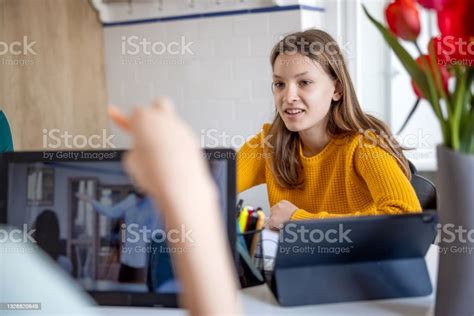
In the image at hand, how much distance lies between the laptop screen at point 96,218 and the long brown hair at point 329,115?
2.75 ft

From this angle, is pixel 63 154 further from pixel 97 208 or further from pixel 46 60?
pixel 46 60

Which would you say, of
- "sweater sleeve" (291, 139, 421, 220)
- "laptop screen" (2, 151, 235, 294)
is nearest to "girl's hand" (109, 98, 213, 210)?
"laptop screen" (2, 151, 235, 294)

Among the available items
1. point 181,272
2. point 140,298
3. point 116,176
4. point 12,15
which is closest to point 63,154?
point 116,176

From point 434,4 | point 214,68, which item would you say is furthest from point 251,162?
point 434,4

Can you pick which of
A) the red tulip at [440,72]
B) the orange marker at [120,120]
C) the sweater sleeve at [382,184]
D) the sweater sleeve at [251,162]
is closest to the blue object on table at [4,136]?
the sweater sleeve at [251,162]

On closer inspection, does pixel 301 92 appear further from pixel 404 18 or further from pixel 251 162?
pixel 404 18

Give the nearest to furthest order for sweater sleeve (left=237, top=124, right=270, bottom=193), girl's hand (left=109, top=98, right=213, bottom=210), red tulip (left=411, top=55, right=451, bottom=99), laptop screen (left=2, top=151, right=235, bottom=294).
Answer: girl's hand (left=109, top=98, right=213, bottom=210) → red tulip (left=411, top=55, right=451, bottom=99) → laptop screen (left=2, top=151, right=235, bottom=294) → sweater sleeve (left=237, top=124, right=270, bottom=193)

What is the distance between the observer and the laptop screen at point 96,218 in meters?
0.92

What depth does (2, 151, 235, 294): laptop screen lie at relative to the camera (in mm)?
922

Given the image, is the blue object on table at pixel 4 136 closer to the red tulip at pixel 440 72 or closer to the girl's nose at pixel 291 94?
the girl's nose at pixel 291 94

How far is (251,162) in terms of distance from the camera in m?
1.84

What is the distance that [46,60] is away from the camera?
2.61 m

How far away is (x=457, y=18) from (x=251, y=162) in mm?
1177

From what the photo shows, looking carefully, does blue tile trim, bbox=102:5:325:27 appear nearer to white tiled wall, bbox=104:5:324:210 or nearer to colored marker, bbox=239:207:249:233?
white tiled wall, bbox=104:5:324:210
